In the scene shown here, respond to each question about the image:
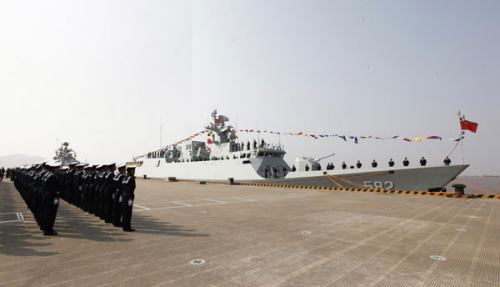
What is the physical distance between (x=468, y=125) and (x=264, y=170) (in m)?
14.5

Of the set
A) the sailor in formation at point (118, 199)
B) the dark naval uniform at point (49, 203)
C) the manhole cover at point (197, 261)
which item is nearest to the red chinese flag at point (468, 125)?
the manhole cover at point (197, 261)

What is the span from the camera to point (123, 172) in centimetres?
634

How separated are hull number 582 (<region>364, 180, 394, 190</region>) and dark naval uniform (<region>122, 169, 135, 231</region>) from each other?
1515 centimetres

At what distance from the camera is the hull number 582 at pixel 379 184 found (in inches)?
629

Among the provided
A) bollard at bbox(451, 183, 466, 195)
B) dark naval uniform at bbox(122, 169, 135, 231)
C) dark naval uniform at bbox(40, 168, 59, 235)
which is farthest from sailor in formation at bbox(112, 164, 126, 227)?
bollard at bbox(451, 183, 466, 195)

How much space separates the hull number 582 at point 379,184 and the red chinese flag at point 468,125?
488cm

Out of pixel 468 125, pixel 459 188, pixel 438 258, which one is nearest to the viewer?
pixel 438 258

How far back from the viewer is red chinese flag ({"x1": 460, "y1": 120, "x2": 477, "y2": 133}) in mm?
14041

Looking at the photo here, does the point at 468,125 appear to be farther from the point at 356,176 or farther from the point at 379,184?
the point at 356,176

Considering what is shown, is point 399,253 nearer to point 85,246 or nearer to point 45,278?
point 45,278

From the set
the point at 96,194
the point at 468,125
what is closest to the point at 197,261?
the point at 96,194

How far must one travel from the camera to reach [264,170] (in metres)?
23.3

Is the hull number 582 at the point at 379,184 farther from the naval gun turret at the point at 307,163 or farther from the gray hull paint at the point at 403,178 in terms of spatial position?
the naval gun turret at the point at 307,163

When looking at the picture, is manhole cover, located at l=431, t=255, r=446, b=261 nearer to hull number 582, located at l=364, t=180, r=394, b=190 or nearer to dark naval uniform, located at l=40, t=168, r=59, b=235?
dark naval uniform, located at l=40, t=168, r=59, b=235
